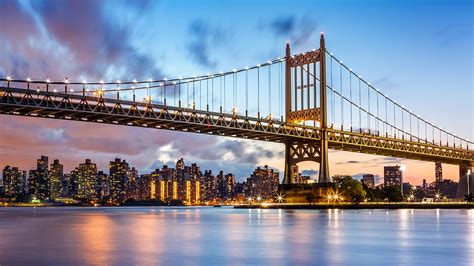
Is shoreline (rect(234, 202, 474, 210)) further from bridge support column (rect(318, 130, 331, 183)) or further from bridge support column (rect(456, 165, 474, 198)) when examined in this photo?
bridge support column (rect(456, 165, 474, 198))

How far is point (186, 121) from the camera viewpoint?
69250 millimetres

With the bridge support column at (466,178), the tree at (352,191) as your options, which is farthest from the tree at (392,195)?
the bridge support column at (466,178)

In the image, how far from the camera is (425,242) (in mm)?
28422

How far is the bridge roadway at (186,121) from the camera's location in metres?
59.8

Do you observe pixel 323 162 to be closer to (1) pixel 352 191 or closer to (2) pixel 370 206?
(2) pixel 370 206

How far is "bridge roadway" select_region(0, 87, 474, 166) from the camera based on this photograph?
59.8 meters

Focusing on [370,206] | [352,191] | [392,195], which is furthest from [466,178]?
[370,206]

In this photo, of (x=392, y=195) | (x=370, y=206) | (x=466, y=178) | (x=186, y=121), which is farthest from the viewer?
(x=466, y=178)

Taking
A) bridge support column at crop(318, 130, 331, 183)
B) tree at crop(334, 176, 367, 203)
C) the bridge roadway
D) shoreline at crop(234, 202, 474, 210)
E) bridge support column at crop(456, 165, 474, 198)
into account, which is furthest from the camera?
bridge support column at crop(456, 165, 474, 198)

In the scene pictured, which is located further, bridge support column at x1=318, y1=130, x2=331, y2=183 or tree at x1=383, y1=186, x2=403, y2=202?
tree at x1=383, y1=186, x2=403, y2=202

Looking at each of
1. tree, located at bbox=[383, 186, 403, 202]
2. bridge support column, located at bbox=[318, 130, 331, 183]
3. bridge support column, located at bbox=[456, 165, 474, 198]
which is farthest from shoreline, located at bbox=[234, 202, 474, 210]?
bridge support column, located at bbox=[456, 165, 474, 198]

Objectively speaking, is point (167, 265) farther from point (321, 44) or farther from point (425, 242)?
point (321, 44)

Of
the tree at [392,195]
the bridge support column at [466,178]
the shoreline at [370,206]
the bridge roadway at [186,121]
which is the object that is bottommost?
the shoreline at [370,206]

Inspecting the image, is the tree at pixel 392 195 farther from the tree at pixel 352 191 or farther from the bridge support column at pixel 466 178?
the bridge support column at pixel 466 178
